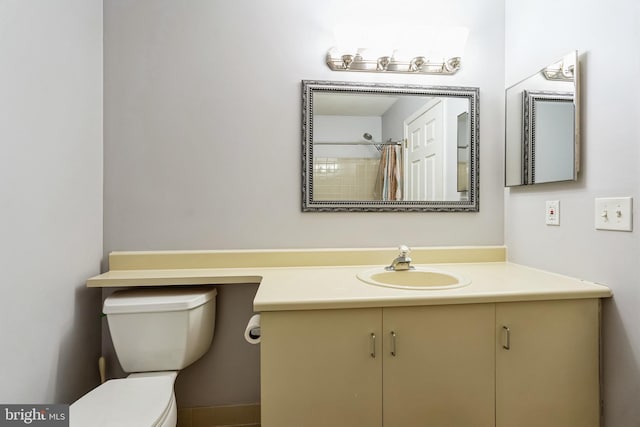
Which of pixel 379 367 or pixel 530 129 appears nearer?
pixel 379 367

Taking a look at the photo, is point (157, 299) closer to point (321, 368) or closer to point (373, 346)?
point (321, 368)

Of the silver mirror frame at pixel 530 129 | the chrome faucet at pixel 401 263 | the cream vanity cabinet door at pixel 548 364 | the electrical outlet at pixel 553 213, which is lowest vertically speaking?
the cream vanity cabinet door at pixel 548 364

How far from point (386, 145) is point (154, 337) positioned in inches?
54.7

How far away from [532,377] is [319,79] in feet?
5.23

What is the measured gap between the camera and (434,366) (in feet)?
3.69

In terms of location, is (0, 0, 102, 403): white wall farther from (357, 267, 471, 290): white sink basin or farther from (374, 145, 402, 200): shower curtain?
(374, 145, 402, 200): shower curtain

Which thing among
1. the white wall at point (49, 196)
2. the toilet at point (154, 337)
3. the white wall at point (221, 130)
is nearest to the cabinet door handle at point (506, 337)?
the white wall at point (221, 130)

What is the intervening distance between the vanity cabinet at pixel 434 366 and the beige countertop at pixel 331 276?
0.04 metres

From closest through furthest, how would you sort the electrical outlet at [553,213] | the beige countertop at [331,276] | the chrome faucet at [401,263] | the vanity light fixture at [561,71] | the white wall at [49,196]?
the white wall at [49,196], the beige countertop at [331,276], the vanity light fixture at [561,71], the electrical outlet at [553,213], the chrome faucet at [401,263]

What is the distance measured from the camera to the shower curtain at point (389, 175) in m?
1.64

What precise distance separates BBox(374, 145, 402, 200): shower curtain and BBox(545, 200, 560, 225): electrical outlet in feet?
2.19

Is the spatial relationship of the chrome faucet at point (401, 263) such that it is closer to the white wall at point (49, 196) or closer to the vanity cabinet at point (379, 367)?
the vanity cabinet at point (379, 367)

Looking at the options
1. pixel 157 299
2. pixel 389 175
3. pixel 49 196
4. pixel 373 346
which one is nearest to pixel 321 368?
pixel 373 346

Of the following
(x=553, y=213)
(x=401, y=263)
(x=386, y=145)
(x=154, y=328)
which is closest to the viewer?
(x=154, y=328)
